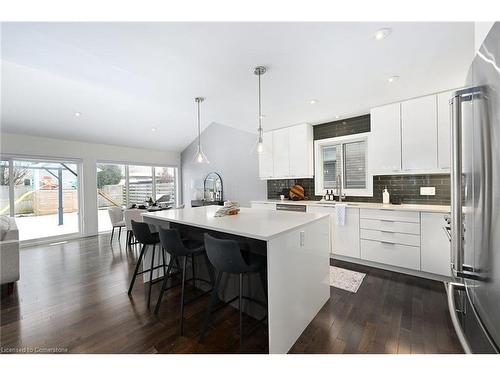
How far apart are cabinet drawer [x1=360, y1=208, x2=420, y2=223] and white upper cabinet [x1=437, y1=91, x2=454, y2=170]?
28.2 inches

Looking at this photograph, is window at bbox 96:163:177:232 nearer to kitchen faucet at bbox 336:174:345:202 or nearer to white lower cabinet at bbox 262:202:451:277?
kitchen faucet at bbox 336:174:345:202

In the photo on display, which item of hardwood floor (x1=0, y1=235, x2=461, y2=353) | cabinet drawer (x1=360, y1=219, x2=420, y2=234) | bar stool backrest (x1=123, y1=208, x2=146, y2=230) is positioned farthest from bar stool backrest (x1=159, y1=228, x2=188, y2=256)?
bar stool backrest (x1=123, y1=208, x2=146, y2=230)

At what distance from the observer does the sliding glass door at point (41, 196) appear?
447 centimetres

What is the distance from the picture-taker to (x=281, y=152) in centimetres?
437

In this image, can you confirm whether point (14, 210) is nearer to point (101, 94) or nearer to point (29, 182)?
point (29, 182)

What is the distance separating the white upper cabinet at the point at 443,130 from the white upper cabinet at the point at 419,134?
0.04m

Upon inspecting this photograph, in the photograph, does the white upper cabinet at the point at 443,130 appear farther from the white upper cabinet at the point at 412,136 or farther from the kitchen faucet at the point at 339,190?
the kitchen faucet at the point at 339,190

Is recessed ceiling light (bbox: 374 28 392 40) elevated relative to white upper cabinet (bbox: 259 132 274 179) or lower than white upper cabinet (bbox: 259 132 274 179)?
elevated

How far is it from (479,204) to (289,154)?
333 centimetres

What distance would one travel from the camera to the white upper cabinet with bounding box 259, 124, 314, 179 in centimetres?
405

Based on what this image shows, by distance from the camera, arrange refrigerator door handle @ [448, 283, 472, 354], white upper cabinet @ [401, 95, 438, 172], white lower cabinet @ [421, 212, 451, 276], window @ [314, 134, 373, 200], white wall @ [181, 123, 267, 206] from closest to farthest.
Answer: refrigerator door handle @ [448, 283, 472, 354] → white lower cabinet @ [421, 212, 451, 276] → white upper cabinet @ [401, 95, 438, 172] → window @ [314, 134, 373, 200] → white wall @ [181, 123, 267, 206]

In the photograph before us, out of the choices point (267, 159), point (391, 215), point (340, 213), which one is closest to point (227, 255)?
point (340, 213)
